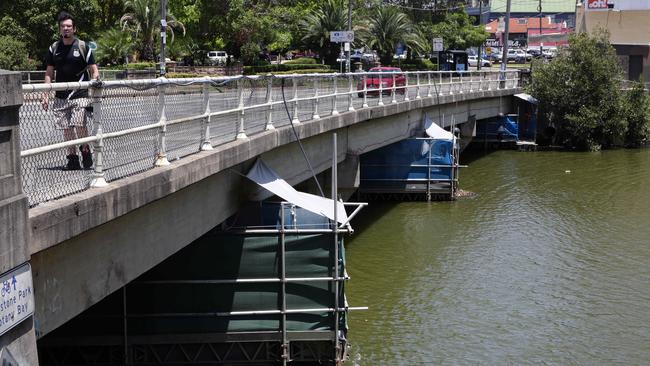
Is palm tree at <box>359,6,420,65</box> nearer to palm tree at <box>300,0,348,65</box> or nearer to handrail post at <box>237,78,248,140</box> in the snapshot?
palm tree at <box>300,0,348,65</box>

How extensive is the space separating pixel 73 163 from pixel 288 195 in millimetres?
5401

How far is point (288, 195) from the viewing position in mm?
13297

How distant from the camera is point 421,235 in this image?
22938 mm

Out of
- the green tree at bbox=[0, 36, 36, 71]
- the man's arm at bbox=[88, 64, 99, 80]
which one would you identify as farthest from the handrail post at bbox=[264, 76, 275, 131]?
the green tree at bbox=[0, 36, 36, 71]

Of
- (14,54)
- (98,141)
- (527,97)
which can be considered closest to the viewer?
(98,141)

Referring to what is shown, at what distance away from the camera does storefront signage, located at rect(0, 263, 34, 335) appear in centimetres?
611

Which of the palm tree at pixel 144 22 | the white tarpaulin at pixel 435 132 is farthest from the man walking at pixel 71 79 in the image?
the palm tree at pixel 144 22

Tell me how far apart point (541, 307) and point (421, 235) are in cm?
693

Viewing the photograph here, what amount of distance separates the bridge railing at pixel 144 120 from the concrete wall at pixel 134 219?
22 cm

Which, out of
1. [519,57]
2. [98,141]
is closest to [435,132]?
[98,141]

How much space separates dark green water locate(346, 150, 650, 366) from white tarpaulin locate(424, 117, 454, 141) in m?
2.10

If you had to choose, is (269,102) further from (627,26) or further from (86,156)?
(627,26)

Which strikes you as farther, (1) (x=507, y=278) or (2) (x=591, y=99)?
(2) (x=591, y=99)

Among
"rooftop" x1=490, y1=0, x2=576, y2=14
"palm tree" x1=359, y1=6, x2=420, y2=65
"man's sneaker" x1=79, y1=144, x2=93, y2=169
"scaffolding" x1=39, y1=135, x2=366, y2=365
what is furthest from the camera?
"rooftop" x1=490, y1=0, x2=576, y2=14
